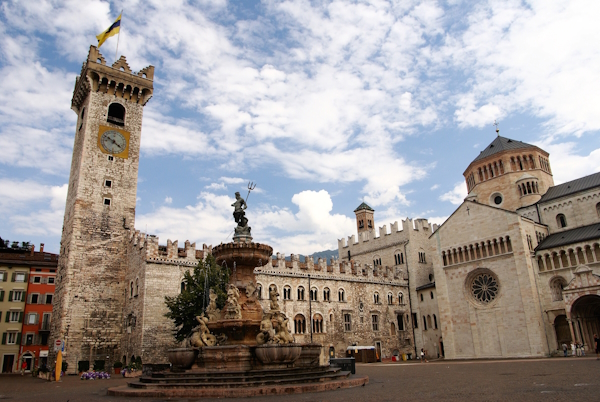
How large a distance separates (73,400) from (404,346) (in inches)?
1703

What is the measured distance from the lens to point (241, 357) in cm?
1441

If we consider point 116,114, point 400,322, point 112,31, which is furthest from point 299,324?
point 112,31

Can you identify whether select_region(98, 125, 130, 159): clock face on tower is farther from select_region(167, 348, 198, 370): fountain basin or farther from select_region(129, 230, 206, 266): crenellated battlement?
select_region(167, 348, 198, 370): fountain basin

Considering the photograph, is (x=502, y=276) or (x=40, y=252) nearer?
(x=502, y=276)

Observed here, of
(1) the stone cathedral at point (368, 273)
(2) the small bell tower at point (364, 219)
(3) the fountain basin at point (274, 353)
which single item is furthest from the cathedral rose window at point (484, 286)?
(3) the fountain basin at point (274, 353)

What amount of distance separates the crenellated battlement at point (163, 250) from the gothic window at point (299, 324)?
1159 centimetres

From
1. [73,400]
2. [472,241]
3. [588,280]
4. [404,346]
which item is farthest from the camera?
[404,346]

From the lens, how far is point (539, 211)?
146ft

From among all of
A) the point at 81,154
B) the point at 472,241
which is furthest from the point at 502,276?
the point at 81,154

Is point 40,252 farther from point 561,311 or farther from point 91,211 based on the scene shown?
point 561,311

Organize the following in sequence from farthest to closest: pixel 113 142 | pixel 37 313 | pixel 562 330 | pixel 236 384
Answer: pixel 37 313, pixel 113 142, pixel 562 330, pixel 236 384

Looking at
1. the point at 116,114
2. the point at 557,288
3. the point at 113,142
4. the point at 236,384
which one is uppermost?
the point at 116,114

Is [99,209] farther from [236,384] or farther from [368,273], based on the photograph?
[236,384]

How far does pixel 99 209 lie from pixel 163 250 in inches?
308
